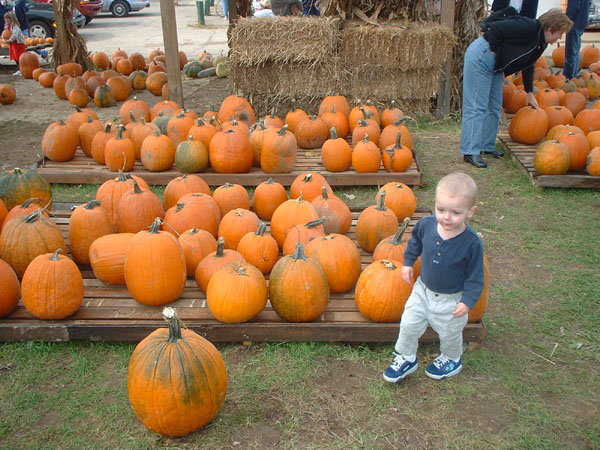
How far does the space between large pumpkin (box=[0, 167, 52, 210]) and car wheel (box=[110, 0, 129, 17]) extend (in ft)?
86.8

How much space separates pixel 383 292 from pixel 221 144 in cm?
332

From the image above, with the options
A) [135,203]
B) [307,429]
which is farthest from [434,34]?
[307,429]

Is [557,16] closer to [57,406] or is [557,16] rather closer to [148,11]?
[57,406]

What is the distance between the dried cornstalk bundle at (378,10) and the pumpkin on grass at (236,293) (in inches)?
266

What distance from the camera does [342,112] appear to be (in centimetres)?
789

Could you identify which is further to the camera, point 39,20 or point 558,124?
point 39,20

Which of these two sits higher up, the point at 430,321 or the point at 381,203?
the point at 381,203

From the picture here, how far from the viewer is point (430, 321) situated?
3193 millimetres

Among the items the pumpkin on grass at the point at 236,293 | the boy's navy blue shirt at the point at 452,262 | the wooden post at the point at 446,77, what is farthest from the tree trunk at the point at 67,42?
the boy's navy blue shirt at the point at 452,262

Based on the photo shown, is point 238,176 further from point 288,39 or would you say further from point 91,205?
point 288,39

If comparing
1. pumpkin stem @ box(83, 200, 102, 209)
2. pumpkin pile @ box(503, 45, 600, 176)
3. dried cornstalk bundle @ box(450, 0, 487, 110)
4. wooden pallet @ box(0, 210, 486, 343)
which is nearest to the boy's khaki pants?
wooden pallet @ box(0, 210, 486, 343)

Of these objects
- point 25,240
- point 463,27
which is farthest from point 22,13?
point 25,240

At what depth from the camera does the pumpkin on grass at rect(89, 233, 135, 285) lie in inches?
153

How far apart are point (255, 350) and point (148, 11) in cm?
3087
